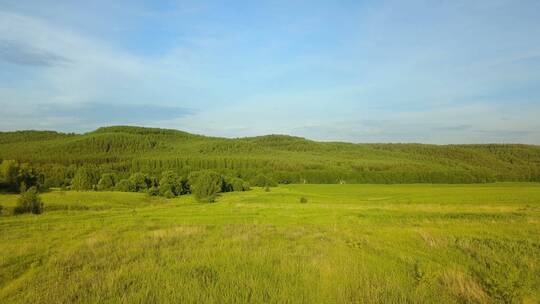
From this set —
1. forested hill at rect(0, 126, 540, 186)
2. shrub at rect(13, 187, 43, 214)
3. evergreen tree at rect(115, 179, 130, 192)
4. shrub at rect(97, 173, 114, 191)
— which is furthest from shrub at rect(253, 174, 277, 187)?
shrub at rect(13, 187, 43, 214)

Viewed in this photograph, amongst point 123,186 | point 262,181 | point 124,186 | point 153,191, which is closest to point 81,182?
point 123,186

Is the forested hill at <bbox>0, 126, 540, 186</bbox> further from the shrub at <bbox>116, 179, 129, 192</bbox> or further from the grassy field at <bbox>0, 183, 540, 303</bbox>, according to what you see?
the grassy field at <bbox>0, 183, 540, 303</bbox>

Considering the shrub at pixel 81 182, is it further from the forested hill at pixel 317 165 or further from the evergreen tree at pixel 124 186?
the forested hill at pixel 317 165

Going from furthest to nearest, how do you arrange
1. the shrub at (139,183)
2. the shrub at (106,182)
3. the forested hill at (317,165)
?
the forested hill at (317,165), the shrub at (139,183), the shrub at (106,182)

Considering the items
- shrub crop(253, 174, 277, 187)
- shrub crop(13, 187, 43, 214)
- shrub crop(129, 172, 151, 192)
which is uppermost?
shrub crop(13, 187, 43, 214)

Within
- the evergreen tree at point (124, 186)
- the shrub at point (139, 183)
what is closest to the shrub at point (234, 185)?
the shrub at point (139, 183)

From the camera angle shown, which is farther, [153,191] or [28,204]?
[153,191]

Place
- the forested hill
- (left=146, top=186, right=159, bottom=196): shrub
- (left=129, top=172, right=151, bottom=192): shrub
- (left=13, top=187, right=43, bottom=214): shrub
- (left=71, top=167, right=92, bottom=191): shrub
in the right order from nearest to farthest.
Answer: (left=13, top=187, right=43, bottom=214): shrub, (left=146, top=186, right=159, bottom=196): shrub, (left=71, top=167, right=92, bottom=191): shrub, (left=129, top=172, right=151, bottom=192): shrub, the forested hill

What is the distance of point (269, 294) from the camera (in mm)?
7508

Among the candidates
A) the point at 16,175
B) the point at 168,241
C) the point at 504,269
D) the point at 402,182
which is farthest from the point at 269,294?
the point at 402,182

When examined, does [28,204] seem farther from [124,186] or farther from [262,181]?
[262,181]

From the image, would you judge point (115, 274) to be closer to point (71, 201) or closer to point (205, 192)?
point (71, 201)

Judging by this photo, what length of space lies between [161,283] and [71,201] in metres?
41.8

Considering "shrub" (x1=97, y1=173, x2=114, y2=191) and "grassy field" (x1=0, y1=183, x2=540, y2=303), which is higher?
"grassy field" (x1=0, y1=183, x2=540, y2=303)
